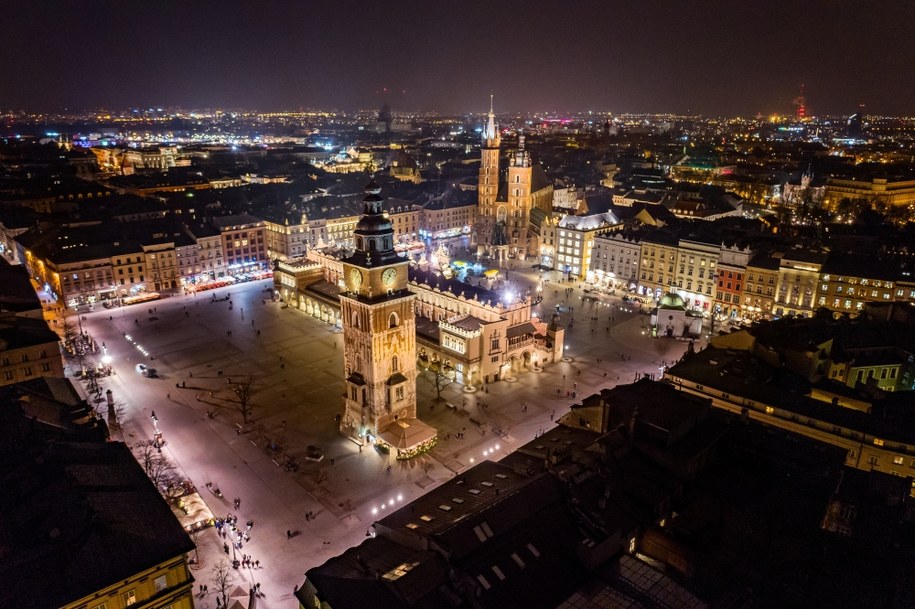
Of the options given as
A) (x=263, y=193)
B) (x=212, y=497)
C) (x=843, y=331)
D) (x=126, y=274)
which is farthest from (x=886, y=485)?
(x=263, y=193)

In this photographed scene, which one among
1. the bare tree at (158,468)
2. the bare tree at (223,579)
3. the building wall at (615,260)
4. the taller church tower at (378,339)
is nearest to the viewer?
the bare tree at (223,579)

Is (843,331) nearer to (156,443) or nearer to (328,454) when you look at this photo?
(328,454)

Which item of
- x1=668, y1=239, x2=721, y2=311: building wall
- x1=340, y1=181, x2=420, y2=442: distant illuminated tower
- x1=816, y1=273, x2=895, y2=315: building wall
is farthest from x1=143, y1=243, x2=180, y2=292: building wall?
x1=816, y1=273, x2=895, y2=315: building wall

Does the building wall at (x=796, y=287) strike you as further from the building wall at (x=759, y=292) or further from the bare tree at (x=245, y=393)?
the bare tree at (x=245, y=393)

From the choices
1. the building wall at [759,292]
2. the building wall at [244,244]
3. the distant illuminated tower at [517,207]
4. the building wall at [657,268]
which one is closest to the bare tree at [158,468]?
the building wall at [244,244]

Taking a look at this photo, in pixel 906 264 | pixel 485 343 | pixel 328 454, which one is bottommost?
pixel 328 454

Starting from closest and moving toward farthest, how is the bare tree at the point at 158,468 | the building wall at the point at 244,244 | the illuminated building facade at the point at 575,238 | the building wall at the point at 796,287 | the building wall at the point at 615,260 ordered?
1. the bare tree at the point at 158,468
2. the building wall at the point at 796,287
3. the building wall at the point at 615,260
4. the illuminated building facade at the point at 575,238
5. the building wall at the point at 244,244

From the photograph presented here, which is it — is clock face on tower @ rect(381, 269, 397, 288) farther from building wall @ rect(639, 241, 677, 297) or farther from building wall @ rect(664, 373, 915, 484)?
building wall @ rect(639, 241, 677, 297)
